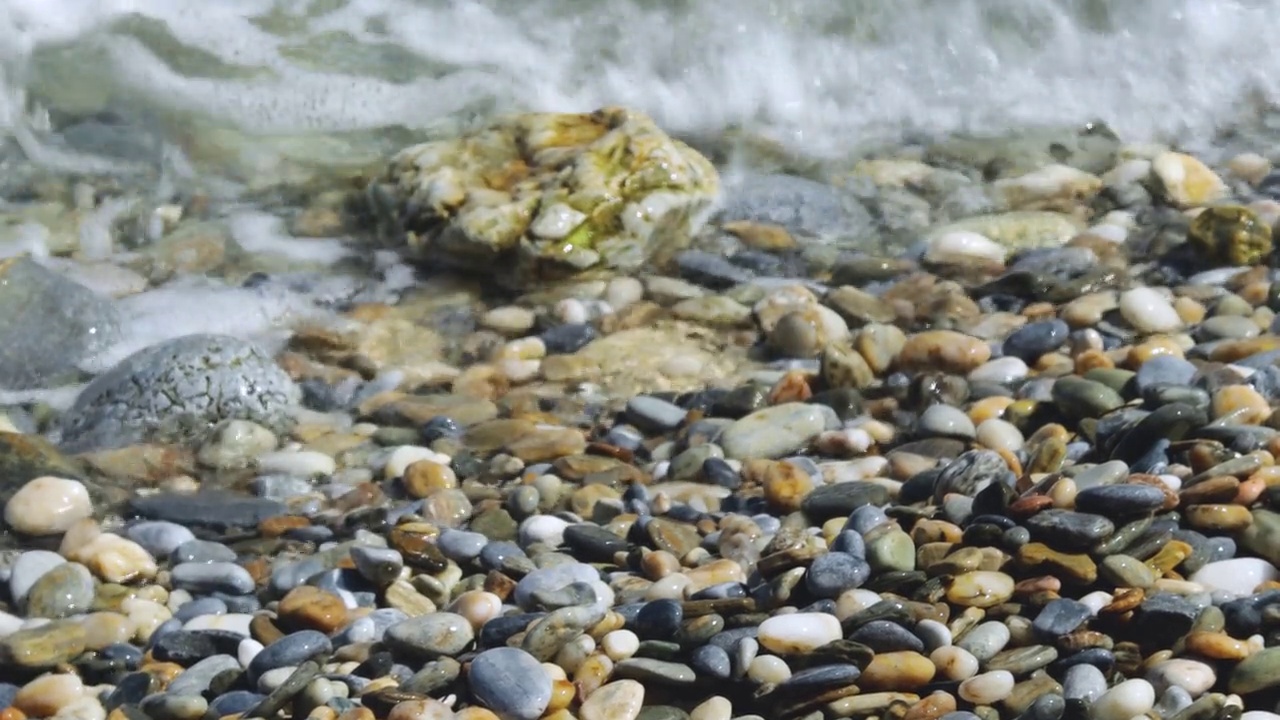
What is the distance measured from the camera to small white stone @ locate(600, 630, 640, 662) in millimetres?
2852

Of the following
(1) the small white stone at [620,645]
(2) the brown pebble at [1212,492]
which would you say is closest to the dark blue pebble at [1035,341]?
(2) the brown pebble at [1212,492]

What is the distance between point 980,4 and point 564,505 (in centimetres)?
466

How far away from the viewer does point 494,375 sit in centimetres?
440

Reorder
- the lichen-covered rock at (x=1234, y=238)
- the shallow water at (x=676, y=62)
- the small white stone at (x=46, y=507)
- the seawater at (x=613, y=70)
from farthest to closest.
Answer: the shallow water at (x=676, y=62) < the seawater at (x=613, y=70) < the lichen-covered rock at (x=1234, y=238) < the small white stone at (x=46, y=507)

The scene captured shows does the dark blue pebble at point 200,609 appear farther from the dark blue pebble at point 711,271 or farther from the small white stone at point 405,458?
the dark blue pebble at point 711,271

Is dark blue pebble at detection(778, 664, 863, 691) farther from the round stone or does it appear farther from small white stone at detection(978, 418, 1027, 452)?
small white stone at detection(978, 418, 1027, 452)

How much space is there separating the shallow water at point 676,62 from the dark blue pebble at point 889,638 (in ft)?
12.2

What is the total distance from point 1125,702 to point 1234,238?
2.68 m

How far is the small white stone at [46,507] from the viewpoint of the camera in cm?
356

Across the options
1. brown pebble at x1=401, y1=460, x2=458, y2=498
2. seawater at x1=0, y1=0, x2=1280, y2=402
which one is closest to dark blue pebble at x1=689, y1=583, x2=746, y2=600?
brown pebble at x1=401, y1=460, x2=458, y2=498

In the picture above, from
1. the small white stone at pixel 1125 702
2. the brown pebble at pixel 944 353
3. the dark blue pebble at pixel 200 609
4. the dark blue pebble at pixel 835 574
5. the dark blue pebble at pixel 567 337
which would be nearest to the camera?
the small white stone at pixel 1125 702

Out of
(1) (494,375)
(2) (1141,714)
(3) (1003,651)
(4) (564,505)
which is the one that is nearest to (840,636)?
(3) (1003,651)

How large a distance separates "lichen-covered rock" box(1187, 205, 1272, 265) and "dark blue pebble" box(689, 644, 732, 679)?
2772 millimetres

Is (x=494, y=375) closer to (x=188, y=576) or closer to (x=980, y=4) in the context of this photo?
(x=188, y=576)
